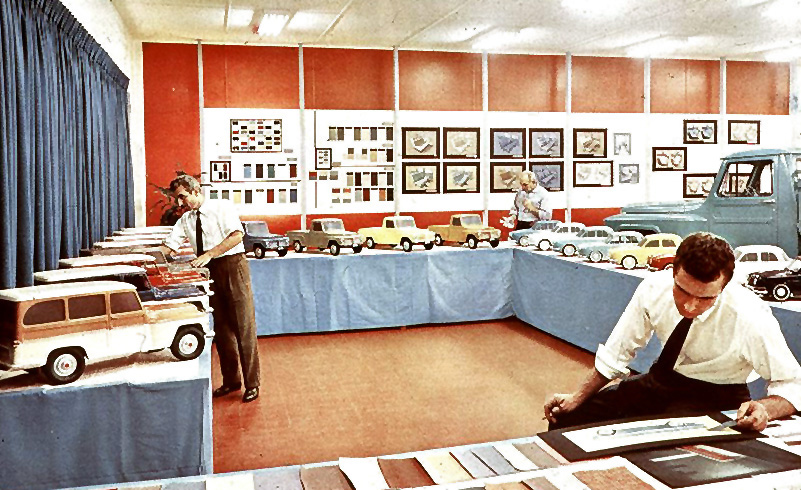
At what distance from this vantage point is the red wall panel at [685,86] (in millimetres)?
11312

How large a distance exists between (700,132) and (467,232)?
525cm

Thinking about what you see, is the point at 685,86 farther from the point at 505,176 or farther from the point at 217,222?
the point at 217,222

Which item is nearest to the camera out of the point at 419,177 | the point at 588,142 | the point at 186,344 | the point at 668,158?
the point at 186,344

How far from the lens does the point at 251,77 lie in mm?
9805

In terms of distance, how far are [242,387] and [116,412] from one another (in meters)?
3.21

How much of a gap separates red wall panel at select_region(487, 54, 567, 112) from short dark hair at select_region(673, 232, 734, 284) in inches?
337

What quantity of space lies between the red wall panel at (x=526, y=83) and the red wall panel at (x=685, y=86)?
167 cm

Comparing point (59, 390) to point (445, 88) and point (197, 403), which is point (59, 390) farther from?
point (445, 88)

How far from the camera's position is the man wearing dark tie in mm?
5410

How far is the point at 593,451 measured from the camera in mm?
2035

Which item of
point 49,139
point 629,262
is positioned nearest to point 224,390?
point 49,139

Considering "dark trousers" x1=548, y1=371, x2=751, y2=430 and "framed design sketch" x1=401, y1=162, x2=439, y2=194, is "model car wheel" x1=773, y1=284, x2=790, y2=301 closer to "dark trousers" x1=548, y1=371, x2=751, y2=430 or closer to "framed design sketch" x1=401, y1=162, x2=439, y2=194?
"dark trousers" x1=548, y1=371, x2=751, y2=430

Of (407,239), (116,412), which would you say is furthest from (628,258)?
(116,412)

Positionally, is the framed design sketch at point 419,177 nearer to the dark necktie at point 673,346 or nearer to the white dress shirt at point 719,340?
the white dress shirt at point 719,340
